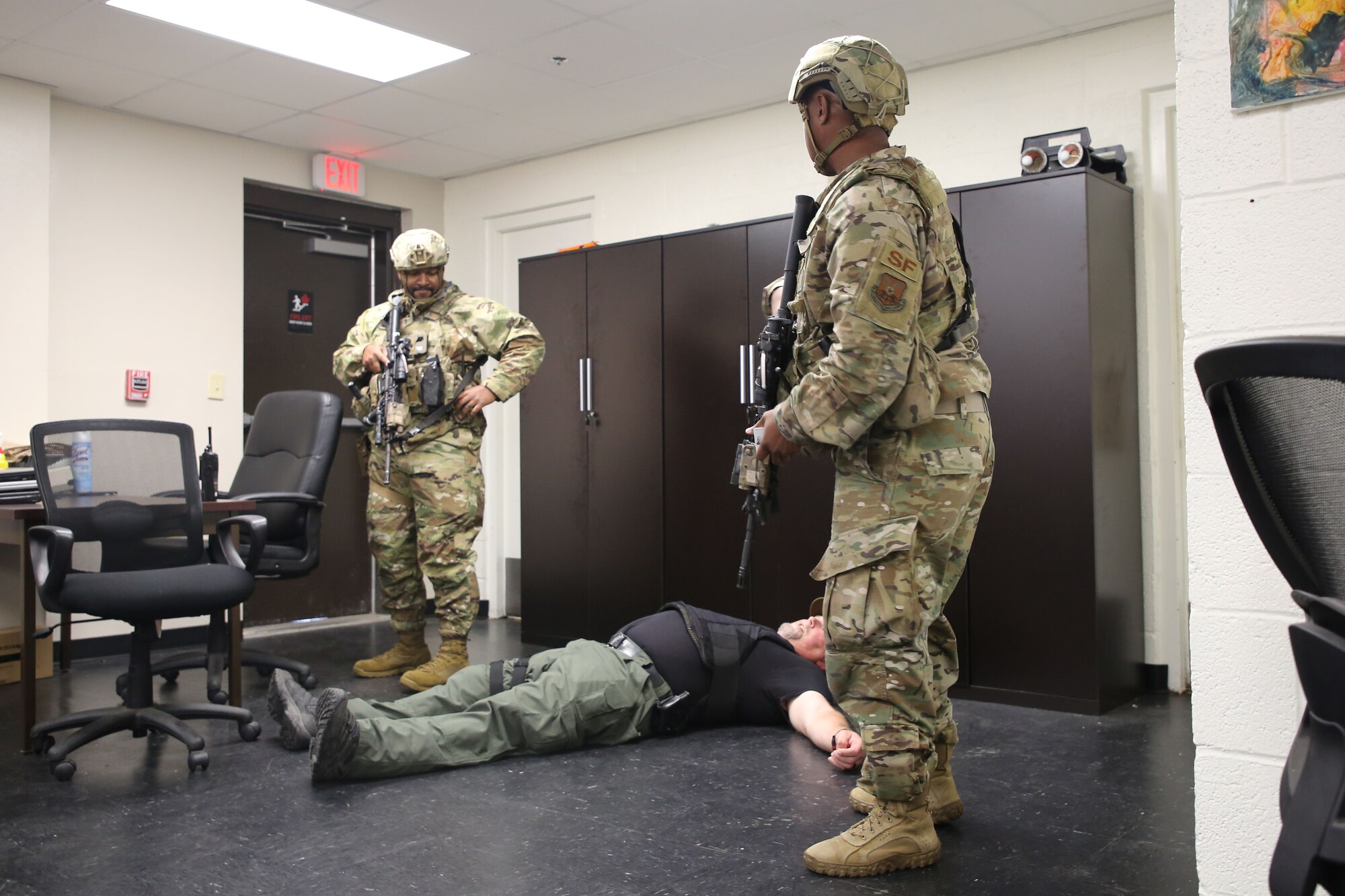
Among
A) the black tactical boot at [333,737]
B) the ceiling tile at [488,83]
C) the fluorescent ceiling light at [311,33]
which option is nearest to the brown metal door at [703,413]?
the ceiling tile at [488,83]

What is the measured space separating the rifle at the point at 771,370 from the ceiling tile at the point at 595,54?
81.2 inches

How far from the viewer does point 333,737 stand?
8.11 feet

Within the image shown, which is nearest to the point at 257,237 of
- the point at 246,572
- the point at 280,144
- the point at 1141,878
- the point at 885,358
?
the point at 280,144

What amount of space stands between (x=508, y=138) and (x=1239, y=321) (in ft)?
14.7

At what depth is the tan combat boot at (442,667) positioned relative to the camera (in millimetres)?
3730

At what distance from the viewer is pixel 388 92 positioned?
4.66 meters

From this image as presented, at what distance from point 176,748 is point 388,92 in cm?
296

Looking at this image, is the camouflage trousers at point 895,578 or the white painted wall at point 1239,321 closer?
the white painted wall at point 1239,321

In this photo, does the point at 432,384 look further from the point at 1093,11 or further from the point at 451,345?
the point at 1093,11

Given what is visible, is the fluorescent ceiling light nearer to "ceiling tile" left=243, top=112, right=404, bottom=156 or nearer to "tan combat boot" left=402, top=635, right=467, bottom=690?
"ceiling tile" left=243, top=112, right=404, bottom=156

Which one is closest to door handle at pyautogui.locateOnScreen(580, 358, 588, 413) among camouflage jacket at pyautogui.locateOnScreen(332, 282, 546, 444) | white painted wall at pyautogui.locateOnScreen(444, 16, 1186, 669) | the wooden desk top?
camouflage jacket at pyautogui.locateOnScreen(332, 282, 546, 444)

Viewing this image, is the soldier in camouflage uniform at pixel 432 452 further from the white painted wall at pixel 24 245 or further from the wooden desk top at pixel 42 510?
the white painted wall at pixel 24 245

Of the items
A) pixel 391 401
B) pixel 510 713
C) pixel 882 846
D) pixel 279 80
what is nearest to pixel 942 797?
pixel 882 846

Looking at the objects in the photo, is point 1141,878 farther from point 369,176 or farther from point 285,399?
point 369,176
